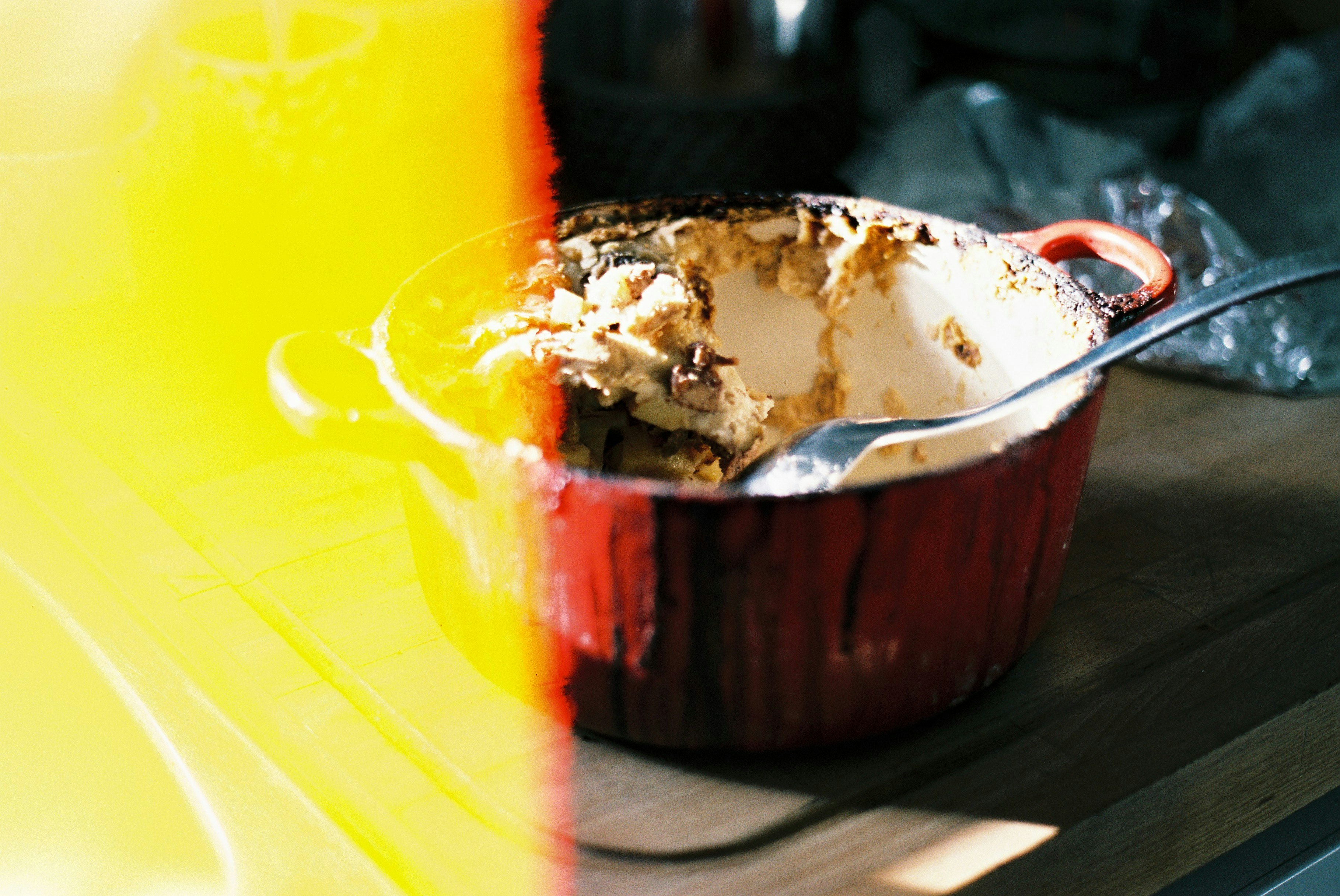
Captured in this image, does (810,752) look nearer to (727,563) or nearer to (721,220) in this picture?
(727,563)

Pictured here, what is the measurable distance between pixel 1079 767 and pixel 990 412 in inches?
4.6

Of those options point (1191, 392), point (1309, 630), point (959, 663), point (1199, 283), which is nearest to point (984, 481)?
point (959, 663)

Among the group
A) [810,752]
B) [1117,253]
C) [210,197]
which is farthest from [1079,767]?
[210,197]

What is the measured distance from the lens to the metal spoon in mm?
377

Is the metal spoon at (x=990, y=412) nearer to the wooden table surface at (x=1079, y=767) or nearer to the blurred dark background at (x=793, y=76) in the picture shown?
the wooden table surface at (x=1079, y=767)

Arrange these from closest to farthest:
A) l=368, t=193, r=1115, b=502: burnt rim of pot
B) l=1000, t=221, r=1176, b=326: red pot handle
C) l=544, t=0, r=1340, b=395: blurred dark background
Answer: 1. l=368, t=193, r=1115, b=502: burnt rim of pot
2. l=1000, t=221, r=1176, b=326: red pot handle
3. l=544, t=0, r=1340, b=395: blurred dark background

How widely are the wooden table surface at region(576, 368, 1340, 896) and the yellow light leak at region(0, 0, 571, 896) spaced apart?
0.21 m

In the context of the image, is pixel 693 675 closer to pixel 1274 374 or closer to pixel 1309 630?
pixel 1309 630

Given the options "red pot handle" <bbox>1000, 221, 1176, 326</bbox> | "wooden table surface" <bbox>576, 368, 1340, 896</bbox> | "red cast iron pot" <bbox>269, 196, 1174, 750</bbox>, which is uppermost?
"red pot handle" <bbox>1000, 221, 1176, 326</bbox>

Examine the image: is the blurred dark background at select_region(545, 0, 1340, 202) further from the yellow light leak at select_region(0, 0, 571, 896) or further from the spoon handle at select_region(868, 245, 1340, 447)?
the spoon handle at select_region(868, 245, 1340, 447)

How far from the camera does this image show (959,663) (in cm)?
38

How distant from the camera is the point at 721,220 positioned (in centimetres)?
50

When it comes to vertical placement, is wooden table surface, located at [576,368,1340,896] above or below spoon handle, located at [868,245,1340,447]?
below

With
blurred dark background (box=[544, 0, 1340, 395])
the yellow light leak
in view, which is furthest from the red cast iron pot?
blurred dark background (box=[544, 0, 1340, 395])
